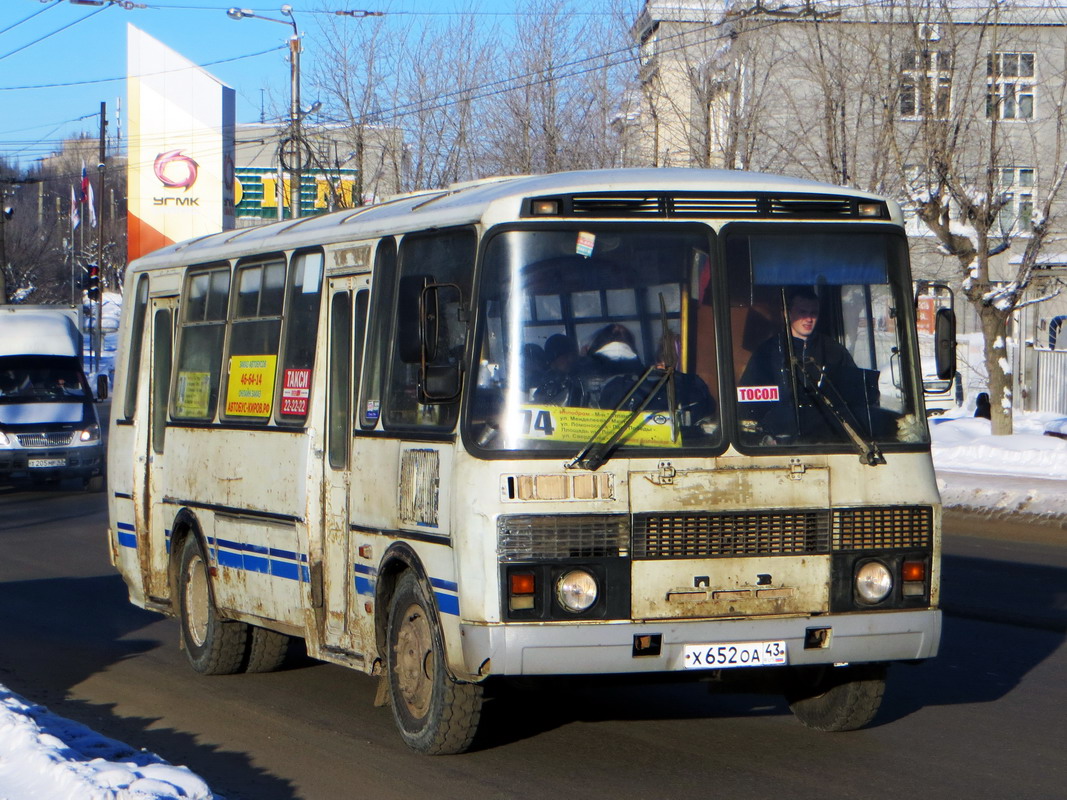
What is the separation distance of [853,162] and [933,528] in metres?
18.4

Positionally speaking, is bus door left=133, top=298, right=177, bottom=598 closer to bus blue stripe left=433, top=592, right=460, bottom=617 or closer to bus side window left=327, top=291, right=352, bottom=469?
bus side window left=327, top=291, right=352, bottom=469

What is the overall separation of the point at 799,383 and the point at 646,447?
757 millimetres

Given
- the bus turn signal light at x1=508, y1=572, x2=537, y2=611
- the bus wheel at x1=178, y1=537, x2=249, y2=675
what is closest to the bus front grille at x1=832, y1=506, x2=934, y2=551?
the bus turn signal light at x1=508, y1=572, x2=537, y2=611

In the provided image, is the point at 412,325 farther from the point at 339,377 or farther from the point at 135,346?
the point at 135,346

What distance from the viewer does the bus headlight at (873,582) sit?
257 inches

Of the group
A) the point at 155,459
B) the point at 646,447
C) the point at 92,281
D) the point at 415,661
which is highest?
the point at 92,281

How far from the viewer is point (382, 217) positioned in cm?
763

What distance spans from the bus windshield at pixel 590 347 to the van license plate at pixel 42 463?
1833 centimetres

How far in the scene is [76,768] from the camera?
19.1 feet

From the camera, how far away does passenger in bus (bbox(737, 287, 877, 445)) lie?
258 inches

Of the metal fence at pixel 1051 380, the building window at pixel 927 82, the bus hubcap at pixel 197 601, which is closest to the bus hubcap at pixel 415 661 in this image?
the bus hubcap at pixel 197 601

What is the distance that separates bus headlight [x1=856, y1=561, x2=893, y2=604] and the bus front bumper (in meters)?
0.07

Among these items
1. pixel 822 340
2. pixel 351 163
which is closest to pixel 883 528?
pixel 822 340

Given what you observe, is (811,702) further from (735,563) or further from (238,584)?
(238,584)
